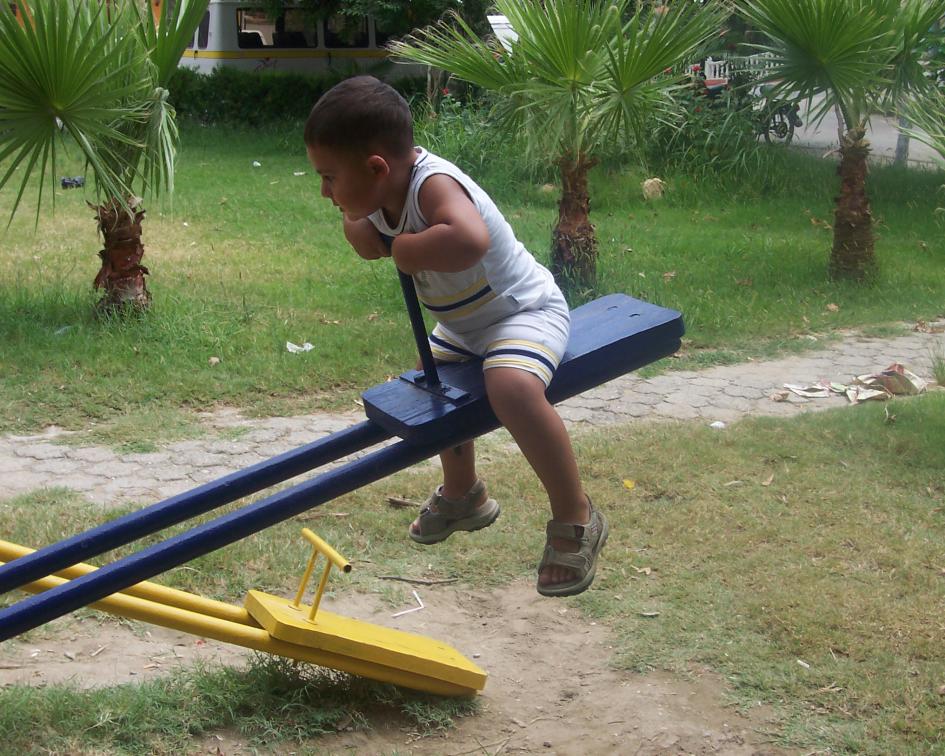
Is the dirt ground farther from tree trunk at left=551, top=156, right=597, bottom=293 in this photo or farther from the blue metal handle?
tree trunk at left=551, top=156, right=597, bottom=293

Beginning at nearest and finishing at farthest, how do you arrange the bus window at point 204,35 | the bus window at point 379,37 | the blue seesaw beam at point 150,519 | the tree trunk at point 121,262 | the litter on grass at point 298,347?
the blue seesaw beam at point 150,519 < the litter on grass at point 298,347 < the tree trunk at point 121,262 < the bus window at point 379,37 < the bus window at point 204,35

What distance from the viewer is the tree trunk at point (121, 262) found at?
640 centimetres

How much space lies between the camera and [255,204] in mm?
10570

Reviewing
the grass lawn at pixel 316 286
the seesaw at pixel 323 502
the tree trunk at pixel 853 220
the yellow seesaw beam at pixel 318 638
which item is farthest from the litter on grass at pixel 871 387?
the yellow seesaw beam at pixel 318 638

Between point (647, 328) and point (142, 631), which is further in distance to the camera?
point (142, 631)

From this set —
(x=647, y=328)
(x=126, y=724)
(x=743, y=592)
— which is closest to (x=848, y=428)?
(x=743, y=592)

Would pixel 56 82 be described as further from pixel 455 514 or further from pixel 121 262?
pixel 455 514

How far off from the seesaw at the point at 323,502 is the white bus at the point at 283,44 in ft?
46.0

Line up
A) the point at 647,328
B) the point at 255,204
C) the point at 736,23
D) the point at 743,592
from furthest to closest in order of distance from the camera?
the point at 736,23
the point at 255,204
the point at 743,592
the point at 647,328

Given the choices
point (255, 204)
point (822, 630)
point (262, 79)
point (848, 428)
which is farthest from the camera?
point (262, 79)

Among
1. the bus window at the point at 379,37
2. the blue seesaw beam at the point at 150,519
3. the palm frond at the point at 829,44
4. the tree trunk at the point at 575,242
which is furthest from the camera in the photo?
the bus window at the point at 379,37

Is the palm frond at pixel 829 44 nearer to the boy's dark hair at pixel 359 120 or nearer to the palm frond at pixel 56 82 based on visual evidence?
the palm frond at pixel 56 82

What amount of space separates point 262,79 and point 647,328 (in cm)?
1360

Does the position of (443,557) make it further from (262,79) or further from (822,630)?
(262,79)
